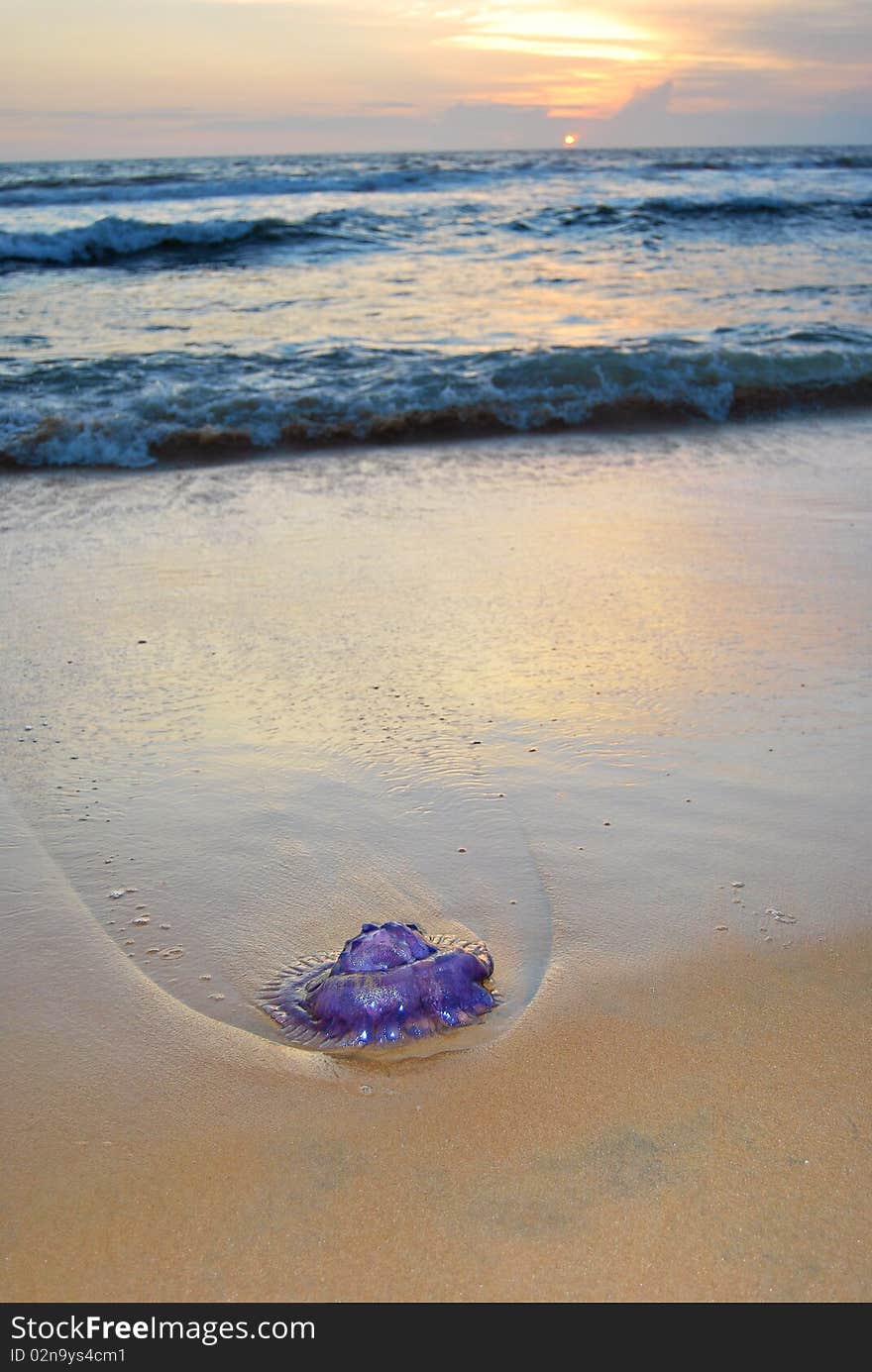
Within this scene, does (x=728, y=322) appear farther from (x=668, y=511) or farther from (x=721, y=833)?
(x=721, y=833)

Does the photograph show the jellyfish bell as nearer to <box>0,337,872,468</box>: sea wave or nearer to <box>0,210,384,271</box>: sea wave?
<box>0,337,872,468</box>: sea wave

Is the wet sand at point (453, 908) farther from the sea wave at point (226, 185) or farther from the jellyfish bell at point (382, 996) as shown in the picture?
the sea wave at point (226, 185)

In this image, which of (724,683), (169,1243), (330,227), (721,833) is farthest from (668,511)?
(330,227)

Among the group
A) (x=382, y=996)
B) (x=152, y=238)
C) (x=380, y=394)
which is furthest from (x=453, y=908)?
(x=152, y=238)

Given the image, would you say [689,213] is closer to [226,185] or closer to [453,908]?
[226,185]

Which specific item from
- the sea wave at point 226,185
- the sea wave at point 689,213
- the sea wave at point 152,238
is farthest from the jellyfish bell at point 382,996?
the sea wave at point 226,185

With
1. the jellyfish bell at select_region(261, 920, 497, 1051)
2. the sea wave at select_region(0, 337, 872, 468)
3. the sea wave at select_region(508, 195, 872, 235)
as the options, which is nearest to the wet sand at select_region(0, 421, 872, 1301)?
the jellyfish bell at select_region(261, 920, 497, 1051)
